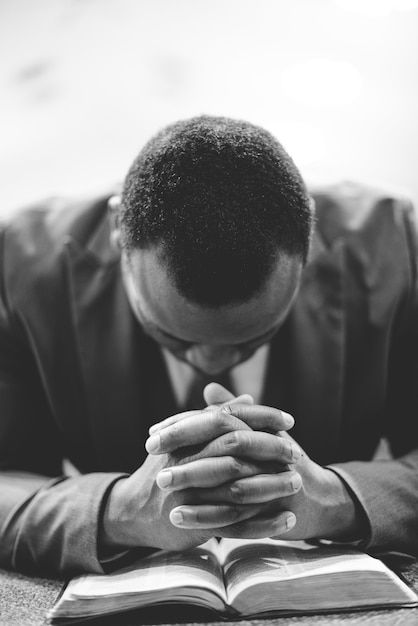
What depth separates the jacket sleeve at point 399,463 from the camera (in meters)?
0.68

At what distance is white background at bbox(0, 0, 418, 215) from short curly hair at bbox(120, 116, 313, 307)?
88 centimetres

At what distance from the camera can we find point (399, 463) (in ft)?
2.50

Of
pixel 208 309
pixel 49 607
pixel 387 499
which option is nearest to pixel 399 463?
pixel 387 499

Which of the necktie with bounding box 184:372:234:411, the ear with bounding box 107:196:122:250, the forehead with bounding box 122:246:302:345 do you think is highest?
the ear with bounding box 107:196:122:250

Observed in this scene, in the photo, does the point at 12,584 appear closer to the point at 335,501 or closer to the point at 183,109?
the point at 335,501

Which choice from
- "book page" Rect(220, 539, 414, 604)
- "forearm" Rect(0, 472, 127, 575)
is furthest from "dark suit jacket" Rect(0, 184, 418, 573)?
"book page" Rect(220, 539, 414, 604)

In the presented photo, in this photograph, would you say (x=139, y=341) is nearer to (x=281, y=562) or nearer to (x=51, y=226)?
(x=51, y=226)

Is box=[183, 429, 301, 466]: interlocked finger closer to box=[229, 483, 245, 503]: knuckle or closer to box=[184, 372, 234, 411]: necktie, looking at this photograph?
box=[229, 483, 245, 503]: knuckle

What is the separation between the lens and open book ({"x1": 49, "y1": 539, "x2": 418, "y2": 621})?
0.51 metres

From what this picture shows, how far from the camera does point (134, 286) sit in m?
0.73

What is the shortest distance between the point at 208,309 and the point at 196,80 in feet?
3.46

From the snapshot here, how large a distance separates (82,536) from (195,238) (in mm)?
314

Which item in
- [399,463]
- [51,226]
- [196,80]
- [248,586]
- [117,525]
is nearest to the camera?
[248,586]

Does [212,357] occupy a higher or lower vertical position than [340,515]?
higher
